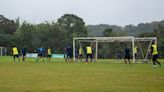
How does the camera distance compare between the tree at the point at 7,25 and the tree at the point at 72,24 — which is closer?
the tree at the point at 72,24

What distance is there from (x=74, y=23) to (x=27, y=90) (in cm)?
10339

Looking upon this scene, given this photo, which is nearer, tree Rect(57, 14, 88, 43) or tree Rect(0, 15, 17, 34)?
tree Rect(57, 14, 88, 43)

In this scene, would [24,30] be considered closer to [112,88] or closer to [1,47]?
[1,47]

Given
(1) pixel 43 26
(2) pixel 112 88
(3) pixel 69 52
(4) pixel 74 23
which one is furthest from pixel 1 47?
(2) pixel 112 88

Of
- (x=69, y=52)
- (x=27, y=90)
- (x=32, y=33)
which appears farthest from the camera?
(x=32, y=33)

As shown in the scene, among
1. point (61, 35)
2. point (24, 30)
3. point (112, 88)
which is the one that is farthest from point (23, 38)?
point (112, 88)

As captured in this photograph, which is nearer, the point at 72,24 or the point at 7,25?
the point at 72,24

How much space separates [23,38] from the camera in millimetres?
90688

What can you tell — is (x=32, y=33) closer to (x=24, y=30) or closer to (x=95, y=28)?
(x=24, y=30)

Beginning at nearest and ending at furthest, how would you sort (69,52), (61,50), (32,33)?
(69,52) < (61,50) < (32,33)

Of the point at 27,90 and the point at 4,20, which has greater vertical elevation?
the point at 4,20

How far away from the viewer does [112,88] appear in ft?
42.8

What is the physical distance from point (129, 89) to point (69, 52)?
30855mm

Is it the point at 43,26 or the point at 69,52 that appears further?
the point at 43,26
